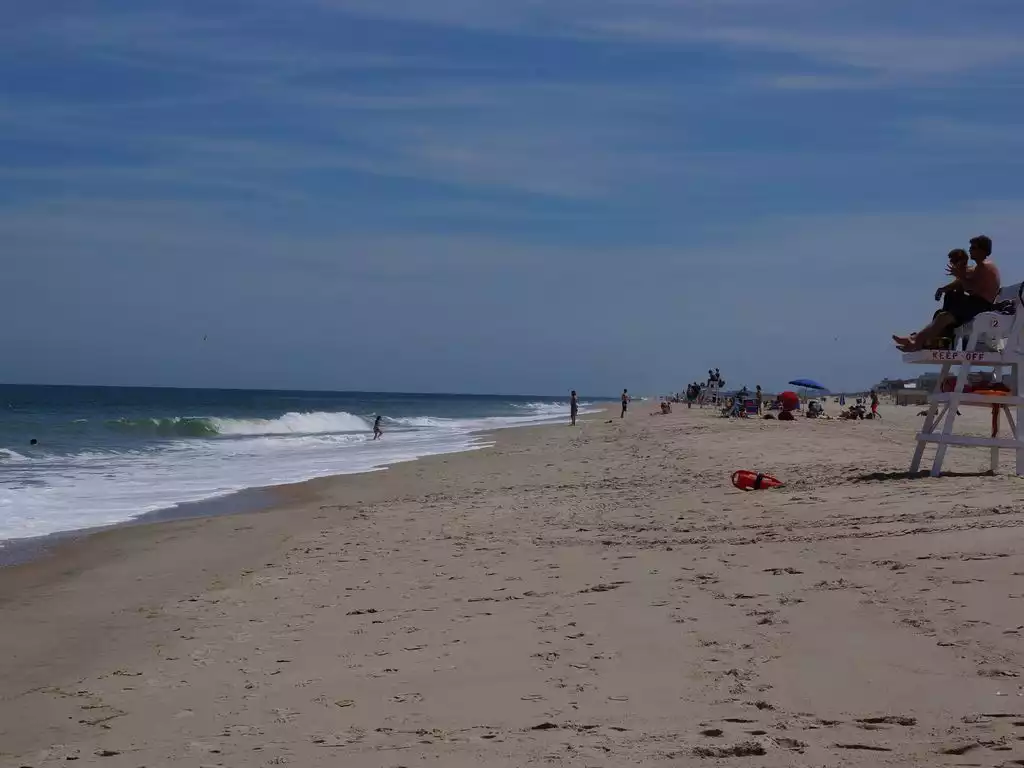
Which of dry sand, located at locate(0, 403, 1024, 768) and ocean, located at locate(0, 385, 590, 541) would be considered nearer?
dry sand, located at locate(0, 403, 1024, 768)

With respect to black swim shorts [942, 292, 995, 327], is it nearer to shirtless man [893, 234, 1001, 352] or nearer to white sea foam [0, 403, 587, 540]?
shirtless man [893, 234, 1001, 352]

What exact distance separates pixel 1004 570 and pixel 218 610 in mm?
5271

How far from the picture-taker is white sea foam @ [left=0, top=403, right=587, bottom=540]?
1356 cm

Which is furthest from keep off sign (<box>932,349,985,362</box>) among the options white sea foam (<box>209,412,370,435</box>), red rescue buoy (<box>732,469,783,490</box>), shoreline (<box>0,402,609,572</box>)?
white sea foam (<box>209,412,370,435</box>)

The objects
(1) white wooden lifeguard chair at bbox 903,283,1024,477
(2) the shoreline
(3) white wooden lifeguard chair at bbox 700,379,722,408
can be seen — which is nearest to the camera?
(1) white wooden lifeguard chair at bbox 903,283,1024,477

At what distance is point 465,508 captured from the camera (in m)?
12.4

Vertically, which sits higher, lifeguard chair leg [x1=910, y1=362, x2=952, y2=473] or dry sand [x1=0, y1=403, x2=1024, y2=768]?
lifeguard chair leg [x1=910, y1=362, x2=952, y2=473]

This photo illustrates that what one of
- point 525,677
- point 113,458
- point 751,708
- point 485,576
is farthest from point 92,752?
point 113,458

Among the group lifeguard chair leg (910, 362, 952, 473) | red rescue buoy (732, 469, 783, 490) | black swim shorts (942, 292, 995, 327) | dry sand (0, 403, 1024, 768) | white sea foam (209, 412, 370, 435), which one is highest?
black swim shorts (942, 292, 995, 327)

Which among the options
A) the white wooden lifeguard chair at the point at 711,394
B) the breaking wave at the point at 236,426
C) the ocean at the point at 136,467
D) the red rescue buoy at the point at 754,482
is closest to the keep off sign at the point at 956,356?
the red rescue buoy at the point at 754,482

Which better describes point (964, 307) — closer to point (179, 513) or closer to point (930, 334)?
point (930, 334)

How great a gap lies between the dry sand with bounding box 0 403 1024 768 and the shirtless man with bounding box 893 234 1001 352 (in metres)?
1.47

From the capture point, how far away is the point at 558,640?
5.35 m

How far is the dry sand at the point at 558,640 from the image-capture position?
3822mm
